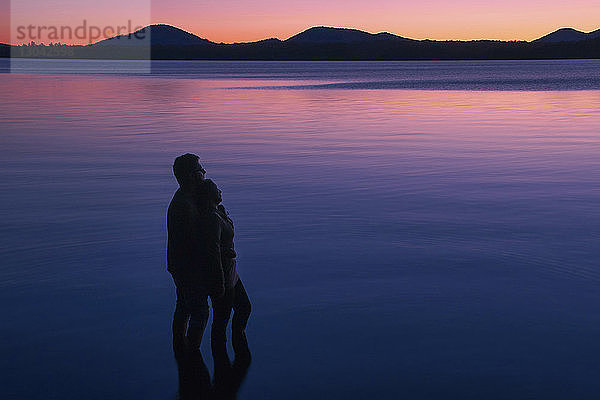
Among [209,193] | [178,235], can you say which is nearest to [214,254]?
[178,235]

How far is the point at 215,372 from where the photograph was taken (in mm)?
6410

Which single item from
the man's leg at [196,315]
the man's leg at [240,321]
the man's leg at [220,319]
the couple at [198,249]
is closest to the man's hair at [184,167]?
the couple at [198,249]

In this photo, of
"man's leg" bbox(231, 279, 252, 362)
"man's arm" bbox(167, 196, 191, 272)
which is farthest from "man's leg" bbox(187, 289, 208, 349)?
"man's leg" bbox(231, 279, 252, 362)

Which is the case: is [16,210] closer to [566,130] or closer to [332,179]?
[332,179]

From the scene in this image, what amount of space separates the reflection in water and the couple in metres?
0.20

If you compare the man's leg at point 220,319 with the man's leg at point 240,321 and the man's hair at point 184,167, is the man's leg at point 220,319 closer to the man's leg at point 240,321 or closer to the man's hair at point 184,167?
the man's leg at point 240,321

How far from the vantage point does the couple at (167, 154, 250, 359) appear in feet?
19.5

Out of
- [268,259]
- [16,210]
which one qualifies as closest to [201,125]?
[16,210]

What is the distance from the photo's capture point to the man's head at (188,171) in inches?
233

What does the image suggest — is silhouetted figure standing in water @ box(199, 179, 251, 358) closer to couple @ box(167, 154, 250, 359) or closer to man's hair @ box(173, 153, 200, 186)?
couple @ box(167, 154, 250, 359)

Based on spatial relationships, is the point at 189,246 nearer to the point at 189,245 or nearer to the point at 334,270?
the point at 189,245

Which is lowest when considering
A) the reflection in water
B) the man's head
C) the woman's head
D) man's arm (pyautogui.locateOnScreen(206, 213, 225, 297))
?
the reflection in water

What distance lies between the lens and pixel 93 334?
729cm

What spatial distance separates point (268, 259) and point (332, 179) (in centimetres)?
674
